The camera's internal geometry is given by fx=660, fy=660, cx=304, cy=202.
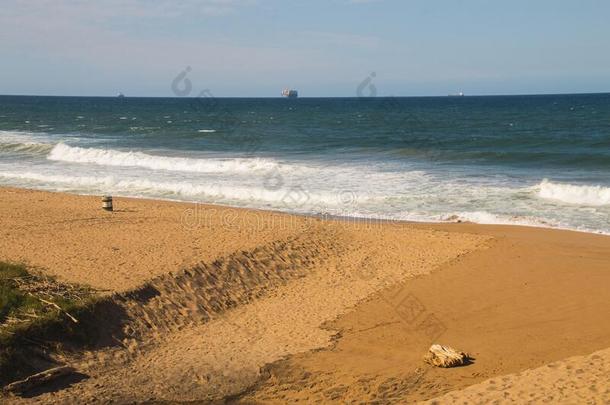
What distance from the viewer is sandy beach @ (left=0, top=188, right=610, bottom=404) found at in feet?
27.7

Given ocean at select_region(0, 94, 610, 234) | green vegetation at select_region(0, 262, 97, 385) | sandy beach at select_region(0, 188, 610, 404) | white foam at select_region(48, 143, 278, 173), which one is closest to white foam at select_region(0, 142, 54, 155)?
ocean at select_region(0, 94, 610, 234)

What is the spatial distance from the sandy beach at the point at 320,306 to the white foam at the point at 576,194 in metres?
5.16

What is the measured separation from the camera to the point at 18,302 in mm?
9547

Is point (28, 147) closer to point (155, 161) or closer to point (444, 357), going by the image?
point (155, 161)

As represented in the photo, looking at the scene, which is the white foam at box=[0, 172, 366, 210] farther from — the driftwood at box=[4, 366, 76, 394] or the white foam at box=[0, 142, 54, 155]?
the driftwood at box=[4, 366, 76, 394]

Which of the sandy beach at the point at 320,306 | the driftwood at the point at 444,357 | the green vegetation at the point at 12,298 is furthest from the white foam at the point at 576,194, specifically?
the green vegetation at the point at 12,298

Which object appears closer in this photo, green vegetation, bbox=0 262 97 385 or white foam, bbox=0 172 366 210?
green vegetation, bbox=0 262 97 385

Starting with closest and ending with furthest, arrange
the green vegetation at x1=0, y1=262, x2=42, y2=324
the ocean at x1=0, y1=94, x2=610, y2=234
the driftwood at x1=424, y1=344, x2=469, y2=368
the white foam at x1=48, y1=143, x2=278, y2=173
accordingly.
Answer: the driftwood at x1=424, y1=344, x2=469, y2=368, the green vegetation at x1=0, y1=262, x2=42, y2=324, the ocean at x1=0, y1=94, x2=610, y2=234, the white foam at x1=48, y1=143, x2=278, y2=173

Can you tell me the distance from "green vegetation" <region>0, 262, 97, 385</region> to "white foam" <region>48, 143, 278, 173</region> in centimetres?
2028

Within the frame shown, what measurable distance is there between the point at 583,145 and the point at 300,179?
20.3 m

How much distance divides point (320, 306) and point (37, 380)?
5003 mm

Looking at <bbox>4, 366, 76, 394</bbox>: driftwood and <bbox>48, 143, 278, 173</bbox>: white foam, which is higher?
<bbox>48, 143, 278, 173</bbox>: white foam

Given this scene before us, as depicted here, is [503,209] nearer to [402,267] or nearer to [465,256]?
[465,256]

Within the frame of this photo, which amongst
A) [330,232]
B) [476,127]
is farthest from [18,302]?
[476,127]
